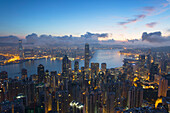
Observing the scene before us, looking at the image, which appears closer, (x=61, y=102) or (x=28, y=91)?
(x=61, y=102)

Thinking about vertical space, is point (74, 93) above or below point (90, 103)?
below

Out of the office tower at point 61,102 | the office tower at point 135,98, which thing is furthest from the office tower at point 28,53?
the office tower at point 135,98

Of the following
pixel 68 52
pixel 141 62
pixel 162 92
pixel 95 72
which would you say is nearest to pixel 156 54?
pixel 141 62

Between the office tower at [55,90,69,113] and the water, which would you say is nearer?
the office tower at [55,90,69,113]

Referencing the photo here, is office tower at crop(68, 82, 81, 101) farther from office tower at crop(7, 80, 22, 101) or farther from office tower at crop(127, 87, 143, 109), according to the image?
office tower at crop(7, 80, 22, 101)

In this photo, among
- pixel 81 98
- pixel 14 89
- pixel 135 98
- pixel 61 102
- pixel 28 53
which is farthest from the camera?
pixel 28 53

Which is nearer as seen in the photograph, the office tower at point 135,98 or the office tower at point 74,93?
the office tower at point 135,98

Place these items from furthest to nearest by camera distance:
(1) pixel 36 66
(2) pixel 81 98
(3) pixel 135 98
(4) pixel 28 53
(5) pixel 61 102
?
(4) pixel 28 53 → (1) pixel 36 66 → (3) pixel 135 98 → (2) pixel 81 98 → (5) pixel 61 102

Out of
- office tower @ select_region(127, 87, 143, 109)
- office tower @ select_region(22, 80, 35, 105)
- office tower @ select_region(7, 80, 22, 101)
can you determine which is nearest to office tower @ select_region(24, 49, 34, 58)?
office tower @ select_region(7, 80, 22, 101)

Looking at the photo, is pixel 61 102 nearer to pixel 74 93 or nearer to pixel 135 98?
pixel 74 93

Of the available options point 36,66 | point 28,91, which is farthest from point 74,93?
point 36,66

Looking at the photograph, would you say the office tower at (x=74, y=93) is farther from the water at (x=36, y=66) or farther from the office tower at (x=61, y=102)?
the water at (x=36, y=66)

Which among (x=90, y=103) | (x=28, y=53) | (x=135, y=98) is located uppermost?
(x=28, y=53)

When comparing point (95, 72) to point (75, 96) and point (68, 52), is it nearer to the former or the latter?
point (75, 96)
